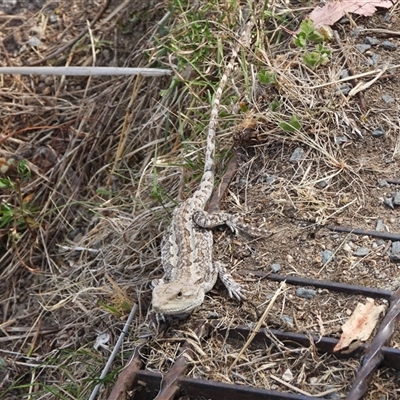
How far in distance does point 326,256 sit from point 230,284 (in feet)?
1.84

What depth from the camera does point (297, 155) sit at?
16.4 feet

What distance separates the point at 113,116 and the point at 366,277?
3.23 metres

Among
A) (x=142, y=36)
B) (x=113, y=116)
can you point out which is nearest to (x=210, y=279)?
(x=113, y=116)

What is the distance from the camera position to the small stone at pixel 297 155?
498cm

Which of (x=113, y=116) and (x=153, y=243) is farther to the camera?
(x=113, y=116)

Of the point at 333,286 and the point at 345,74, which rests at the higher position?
the point at 345,74

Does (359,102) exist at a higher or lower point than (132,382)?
higher

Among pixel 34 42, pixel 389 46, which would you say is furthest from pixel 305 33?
pixel 34 42

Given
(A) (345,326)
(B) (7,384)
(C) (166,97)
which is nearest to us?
(A) (345,326)

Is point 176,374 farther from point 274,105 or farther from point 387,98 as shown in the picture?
point 387,98

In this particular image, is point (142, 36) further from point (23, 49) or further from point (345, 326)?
point (345, 326)

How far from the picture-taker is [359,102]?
16.9ft

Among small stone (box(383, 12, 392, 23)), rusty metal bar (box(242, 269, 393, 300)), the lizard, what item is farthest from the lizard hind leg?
small stone (box(383, 12, 392, 23))

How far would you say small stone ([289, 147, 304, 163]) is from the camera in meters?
4.98
